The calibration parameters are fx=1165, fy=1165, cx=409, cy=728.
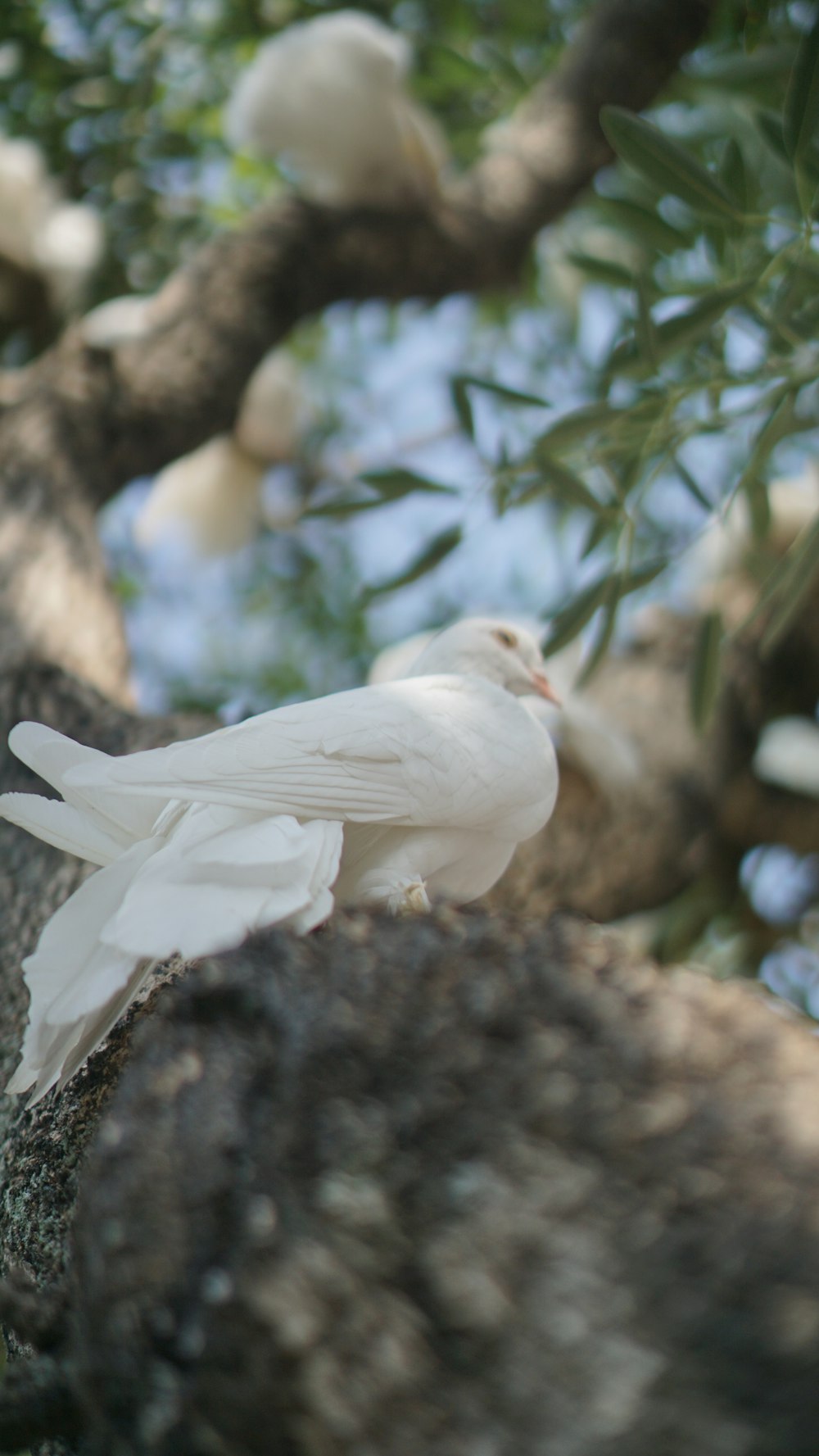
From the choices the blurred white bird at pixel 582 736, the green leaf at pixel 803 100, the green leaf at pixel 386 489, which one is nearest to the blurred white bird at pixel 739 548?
the blurred white bird at pixel 582 736

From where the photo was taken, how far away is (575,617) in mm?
1498

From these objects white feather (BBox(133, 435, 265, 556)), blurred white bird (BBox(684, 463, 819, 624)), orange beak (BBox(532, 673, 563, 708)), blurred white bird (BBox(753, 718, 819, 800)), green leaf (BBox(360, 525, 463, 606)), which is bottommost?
blurred white bird (BBox(753, 718, 819, 800))

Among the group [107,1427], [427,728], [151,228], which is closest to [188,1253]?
[107,1427]

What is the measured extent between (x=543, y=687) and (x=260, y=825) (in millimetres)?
599

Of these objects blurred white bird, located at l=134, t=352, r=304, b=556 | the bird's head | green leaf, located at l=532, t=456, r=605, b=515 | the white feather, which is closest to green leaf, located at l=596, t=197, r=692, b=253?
green leaf, located at l=532, t=456, r=605, b=515

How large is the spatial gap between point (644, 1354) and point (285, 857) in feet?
1.18

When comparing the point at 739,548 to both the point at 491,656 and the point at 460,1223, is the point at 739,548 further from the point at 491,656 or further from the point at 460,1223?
the point at 460,1223

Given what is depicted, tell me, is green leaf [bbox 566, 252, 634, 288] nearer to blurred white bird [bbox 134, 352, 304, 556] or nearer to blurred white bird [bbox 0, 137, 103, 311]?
blurred white bird [bbox 134, 352, 304, 556]

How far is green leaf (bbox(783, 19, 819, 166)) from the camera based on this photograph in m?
1.07

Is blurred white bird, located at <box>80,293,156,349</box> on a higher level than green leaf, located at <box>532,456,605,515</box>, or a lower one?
higher

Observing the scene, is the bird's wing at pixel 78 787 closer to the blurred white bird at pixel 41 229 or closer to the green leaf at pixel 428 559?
the green leaf at pixel 428 559

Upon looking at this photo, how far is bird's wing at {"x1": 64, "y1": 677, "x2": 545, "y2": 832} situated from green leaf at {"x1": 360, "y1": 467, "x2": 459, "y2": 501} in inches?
26.3

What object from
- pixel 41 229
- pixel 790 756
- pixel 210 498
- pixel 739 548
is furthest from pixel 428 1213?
pixel 41 229

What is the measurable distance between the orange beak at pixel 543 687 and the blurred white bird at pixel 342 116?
1.15 metres
